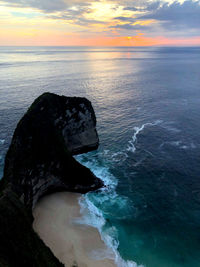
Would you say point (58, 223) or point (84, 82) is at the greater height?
point (84, 82)

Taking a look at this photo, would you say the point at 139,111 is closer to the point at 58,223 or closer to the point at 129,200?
the point at 129,200

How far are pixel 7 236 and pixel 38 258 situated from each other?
15.3ft

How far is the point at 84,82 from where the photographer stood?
152m

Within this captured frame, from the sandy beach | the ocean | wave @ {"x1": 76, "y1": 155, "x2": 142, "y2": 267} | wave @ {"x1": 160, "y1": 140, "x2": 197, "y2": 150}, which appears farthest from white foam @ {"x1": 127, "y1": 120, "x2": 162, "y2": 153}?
the sandy beach

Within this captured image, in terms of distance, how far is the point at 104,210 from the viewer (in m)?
42.7

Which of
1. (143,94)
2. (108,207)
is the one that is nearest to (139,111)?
(143,94)

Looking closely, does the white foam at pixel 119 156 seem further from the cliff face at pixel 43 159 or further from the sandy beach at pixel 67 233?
A: the sandy beach at pixel 67 233

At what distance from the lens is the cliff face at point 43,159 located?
3803 centimetres

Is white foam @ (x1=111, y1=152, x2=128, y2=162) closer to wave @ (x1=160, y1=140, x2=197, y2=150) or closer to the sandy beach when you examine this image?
wave @ (x1=160, y1=140, x2=197, y2=150)

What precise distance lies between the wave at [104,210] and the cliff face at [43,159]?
275 centimetres

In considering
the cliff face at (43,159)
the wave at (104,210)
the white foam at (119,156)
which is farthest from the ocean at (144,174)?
the cliff face at (43,159)

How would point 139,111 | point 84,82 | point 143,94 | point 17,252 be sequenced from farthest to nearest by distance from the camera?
1. point 84,82
2. point 143,94
3. point 139,111
4. point 17,252

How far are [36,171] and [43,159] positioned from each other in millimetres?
2870

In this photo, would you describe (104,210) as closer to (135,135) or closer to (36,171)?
(36,171)
